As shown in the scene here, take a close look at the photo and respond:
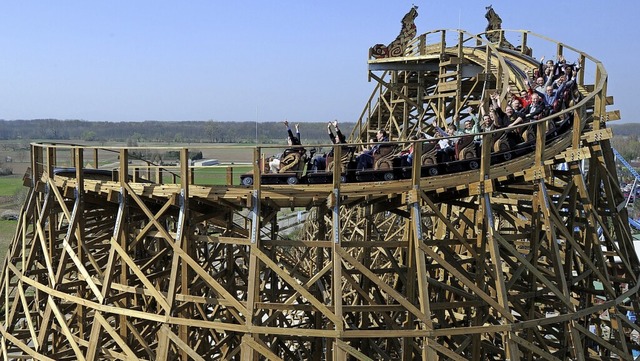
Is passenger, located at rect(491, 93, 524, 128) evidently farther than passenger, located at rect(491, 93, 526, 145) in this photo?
Yes

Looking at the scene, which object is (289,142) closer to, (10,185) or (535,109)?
(535,109)

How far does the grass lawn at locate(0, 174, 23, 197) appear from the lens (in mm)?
64825

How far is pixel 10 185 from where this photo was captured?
71.3 meters

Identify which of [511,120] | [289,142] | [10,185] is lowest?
[10,185]

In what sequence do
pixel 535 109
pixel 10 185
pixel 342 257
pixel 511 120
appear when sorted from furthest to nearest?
pixel 10 185 < pixel 511 120 < pixel 535 109 < pixel 342 257

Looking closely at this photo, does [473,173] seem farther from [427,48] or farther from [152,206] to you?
[427,48]

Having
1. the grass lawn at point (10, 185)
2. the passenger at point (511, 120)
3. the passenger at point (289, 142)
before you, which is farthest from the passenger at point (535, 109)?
→ the grass lawn at point (10, 185)

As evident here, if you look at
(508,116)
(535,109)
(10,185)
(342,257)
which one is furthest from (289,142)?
(10,185)

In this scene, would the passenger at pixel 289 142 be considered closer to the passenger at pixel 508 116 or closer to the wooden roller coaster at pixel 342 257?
the wooden roller coaster at pixel 342 257

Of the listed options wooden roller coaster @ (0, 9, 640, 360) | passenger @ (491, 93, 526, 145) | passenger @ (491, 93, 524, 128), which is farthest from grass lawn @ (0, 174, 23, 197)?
passenger @ (491, 93, 526, 145)

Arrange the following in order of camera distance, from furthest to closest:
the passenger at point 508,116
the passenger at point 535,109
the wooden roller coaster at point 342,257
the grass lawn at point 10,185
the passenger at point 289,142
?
the grass lawn at point 10,185 < the passenger at point 535,109 < the passenger at point 508,116 < the passenger at point 289,142 < the wooden roller coaster at point 342,257

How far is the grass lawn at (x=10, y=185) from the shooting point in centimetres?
6482

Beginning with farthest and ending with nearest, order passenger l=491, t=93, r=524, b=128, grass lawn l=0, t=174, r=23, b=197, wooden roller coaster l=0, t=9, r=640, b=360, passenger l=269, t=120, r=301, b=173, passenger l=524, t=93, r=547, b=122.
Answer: grass lawn l=0, t=174, r=23, b=197, passenger l=524, t=93, r=547, b=122, passenger l=491, t=93, r=524, b=128, passenger l=269, t=120, r=301, b=173, wooden roller coaster l=0, t=9, r=640, b=360

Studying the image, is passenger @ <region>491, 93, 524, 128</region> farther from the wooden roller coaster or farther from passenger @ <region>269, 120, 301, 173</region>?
passenger @ <region>269, 120, 301, 173</region>
